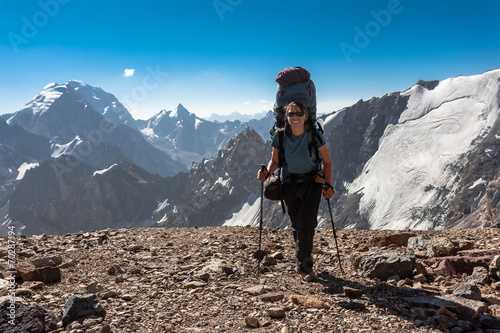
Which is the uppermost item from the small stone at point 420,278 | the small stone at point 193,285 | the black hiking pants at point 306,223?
the black hiking pants at point 306,223

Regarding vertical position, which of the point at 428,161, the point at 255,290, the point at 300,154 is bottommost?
the point at 255,290

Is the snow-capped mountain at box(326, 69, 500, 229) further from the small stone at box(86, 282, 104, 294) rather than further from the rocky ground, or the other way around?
the small stone at box(86, 282, 104, 294)

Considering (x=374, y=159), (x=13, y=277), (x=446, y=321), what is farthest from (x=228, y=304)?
(x=374, y=159)

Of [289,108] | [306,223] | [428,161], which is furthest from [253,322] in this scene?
[428,161]

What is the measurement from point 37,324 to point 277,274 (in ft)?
12.7

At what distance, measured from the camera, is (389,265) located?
6.12m

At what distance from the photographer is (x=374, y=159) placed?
536ft

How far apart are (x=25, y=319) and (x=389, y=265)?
565 cm

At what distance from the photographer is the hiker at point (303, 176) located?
6141 mm

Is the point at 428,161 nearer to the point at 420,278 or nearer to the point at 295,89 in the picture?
the point at 420,278

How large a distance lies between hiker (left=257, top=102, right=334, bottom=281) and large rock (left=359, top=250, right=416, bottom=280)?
1.12 meters

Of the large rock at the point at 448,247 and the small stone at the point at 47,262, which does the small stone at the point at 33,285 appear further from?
the large rock at the point at 448,247

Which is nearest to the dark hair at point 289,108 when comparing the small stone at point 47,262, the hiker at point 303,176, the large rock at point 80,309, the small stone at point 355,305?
the hiker at point 303,176

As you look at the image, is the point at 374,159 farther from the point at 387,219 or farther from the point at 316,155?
the point at 316,155
